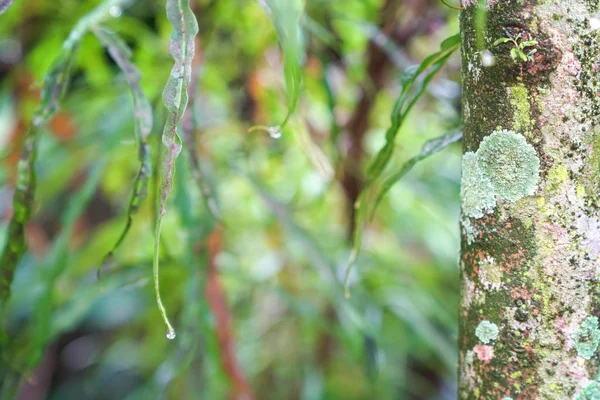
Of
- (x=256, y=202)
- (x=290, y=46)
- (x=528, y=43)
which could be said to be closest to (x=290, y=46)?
(x=290, y=46)

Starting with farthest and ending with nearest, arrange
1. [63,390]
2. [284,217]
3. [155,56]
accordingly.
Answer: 1. [63,390]
2. [155,56]
3. [284,217]

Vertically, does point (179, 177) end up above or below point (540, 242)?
below

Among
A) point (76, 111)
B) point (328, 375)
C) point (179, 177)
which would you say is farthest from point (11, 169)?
point (328, 375)

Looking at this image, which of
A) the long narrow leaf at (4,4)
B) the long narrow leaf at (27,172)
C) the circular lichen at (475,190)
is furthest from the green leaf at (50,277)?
the circular lichen at (475,190)

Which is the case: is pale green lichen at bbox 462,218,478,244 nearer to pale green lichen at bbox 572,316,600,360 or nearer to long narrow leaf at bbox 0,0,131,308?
pale green lichen at bbox 572,316,600,360

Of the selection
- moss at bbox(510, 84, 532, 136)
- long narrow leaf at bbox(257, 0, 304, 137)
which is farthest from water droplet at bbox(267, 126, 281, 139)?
moss at bbox(510, 84, 532, 136)

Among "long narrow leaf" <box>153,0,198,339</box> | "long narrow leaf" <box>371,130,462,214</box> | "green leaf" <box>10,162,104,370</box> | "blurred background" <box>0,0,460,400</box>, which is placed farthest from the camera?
"blurred background" <box>0,0,460,400</box>

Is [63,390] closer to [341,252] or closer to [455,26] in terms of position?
[341,252]
